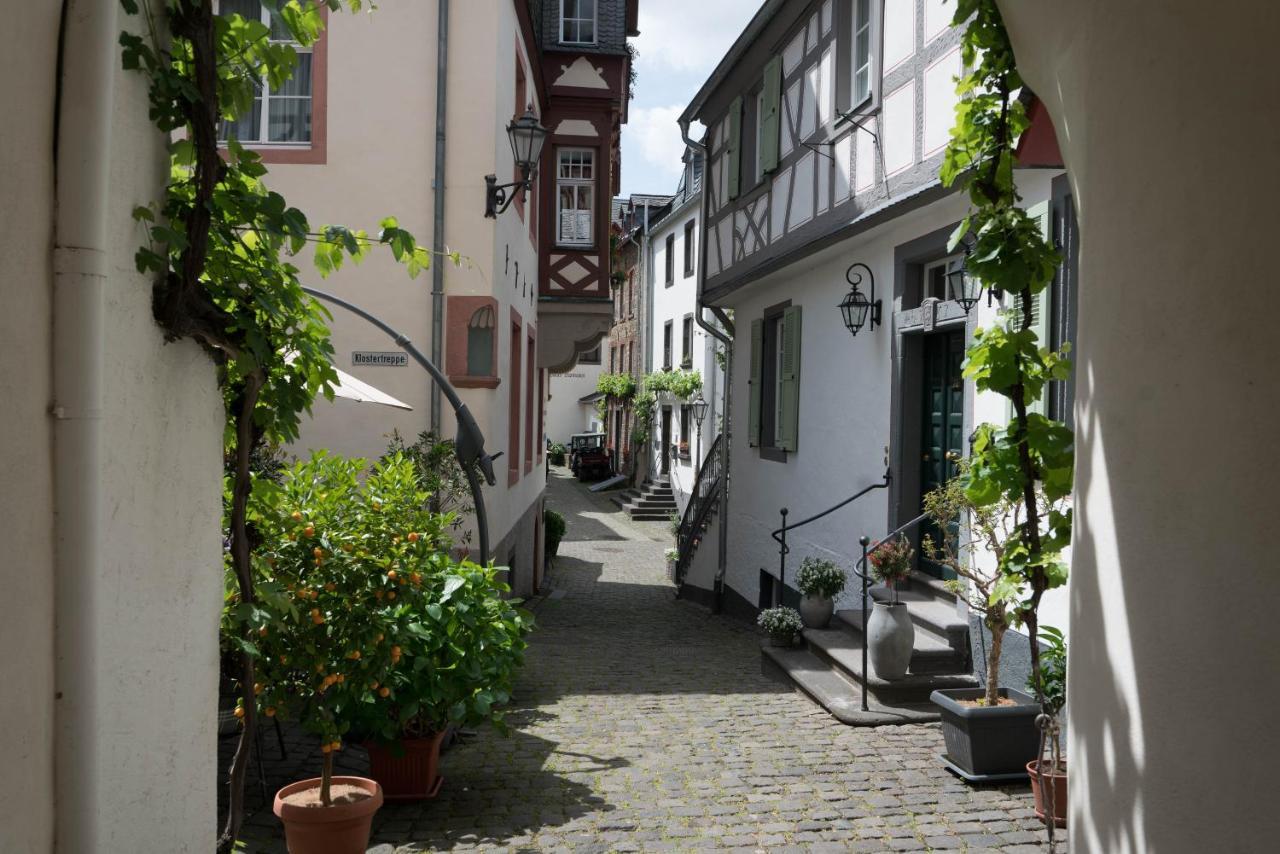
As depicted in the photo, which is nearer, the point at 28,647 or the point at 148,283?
the point at 28,647

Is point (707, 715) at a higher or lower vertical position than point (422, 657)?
lower

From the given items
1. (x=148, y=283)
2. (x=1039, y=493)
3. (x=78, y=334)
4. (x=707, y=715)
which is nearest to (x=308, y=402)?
(x=148, y=283)

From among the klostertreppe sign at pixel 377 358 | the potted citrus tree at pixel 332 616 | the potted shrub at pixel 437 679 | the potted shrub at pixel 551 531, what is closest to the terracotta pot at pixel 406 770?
the potted shrub at pixel 437 679

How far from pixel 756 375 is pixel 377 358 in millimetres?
5430

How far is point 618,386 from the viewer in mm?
36719

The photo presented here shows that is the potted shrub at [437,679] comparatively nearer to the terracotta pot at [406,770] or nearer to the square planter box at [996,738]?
the terracotta pot at [406,770]

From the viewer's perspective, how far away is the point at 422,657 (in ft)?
18.5

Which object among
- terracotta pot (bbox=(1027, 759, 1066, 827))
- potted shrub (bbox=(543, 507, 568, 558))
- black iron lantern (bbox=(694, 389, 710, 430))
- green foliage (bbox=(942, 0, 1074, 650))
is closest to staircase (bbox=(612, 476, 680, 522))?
black iron lantern (bbox=(694, 389, 710, 430))

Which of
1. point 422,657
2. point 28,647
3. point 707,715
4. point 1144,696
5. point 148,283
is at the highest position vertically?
point 148,283

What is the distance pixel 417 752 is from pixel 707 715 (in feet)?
8.37

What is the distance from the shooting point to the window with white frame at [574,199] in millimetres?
15602

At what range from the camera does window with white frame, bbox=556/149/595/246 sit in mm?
15602

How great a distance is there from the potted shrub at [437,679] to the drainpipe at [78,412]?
3.23 metres

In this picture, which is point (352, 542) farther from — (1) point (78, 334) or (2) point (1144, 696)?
(2) point (1144, 696)
